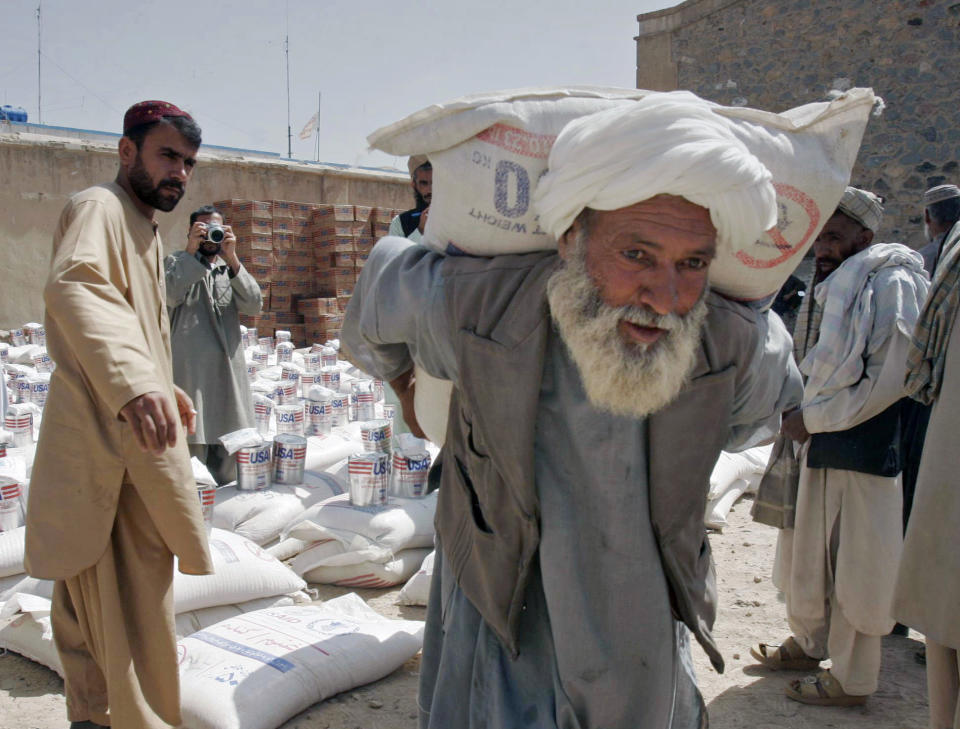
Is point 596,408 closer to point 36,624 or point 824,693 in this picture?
point 824,693

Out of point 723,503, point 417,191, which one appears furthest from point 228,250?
point 723,503

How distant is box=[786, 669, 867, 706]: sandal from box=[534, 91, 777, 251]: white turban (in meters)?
2.21

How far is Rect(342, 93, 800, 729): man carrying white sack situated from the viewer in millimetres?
1406

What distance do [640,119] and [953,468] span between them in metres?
1.40

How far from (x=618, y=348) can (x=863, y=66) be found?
34.2 ft

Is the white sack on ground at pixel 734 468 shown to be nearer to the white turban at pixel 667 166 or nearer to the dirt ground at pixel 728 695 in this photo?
the dirt ground at pixel 728 695

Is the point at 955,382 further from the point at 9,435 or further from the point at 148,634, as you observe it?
the point at 9,435

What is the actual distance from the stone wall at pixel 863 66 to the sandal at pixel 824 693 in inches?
323

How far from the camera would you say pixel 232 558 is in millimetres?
3248

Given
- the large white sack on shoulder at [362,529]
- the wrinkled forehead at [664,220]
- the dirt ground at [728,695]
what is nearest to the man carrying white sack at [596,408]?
the wrinkled forehead at [664,220]

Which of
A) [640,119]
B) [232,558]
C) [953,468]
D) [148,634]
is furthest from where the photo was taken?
[232,558]

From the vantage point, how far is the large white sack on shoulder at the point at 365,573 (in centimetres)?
377

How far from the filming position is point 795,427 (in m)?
3.05

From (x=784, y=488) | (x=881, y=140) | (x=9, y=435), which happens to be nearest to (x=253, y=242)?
(x=9, y=435)
